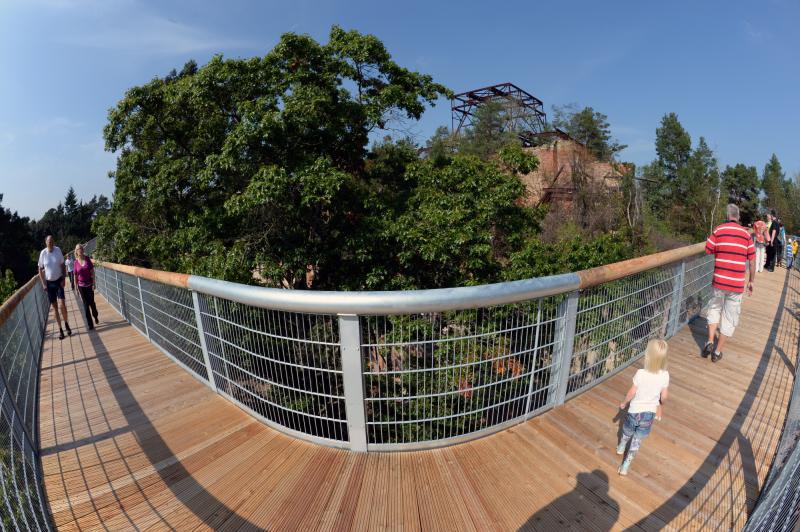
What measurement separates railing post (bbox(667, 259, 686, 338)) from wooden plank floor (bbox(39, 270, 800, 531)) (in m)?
1.03

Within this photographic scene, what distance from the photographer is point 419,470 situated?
2.25 meters

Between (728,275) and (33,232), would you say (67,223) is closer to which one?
(33,232)

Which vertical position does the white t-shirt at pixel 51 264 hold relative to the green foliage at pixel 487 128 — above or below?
below

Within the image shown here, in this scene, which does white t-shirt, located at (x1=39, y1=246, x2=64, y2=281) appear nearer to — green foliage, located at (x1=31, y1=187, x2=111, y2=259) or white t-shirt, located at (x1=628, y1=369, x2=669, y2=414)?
white t-shirt, located at (x1=628, y1=369, x2=669, y2=414)

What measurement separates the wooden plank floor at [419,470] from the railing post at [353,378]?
0.49 feet

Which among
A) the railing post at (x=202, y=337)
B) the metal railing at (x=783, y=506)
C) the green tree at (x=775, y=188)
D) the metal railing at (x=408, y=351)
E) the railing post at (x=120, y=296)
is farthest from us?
the green tree at (x=775, y=188)

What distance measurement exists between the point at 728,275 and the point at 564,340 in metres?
2.56

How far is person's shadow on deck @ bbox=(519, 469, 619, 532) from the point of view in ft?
6.15

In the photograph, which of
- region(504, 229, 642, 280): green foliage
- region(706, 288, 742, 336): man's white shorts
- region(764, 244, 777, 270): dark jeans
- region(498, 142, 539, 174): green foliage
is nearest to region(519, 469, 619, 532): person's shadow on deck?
region(706, 288, 742, 336): man's white shorts

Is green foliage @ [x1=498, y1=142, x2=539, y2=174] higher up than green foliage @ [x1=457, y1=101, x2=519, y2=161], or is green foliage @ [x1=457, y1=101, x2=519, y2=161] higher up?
green foliage @ [x1=457, y1=101, x2=519, y2=161]

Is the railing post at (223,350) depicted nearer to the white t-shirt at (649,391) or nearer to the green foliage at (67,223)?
the white t-shirt at (649,391)

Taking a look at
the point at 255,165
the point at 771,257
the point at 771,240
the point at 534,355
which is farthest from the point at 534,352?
the point at 771,257

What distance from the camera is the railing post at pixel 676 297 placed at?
4.37 meters

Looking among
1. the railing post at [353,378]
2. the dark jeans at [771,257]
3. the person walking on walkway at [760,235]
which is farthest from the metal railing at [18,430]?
the dark jeans at [771,257]
